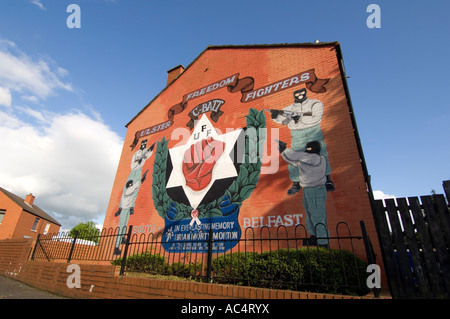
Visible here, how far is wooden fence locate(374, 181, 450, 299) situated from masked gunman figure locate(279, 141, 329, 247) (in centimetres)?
201

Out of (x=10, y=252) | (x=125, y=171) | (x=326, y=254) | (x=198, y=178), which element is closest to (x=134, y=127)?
(x=125, y=171)

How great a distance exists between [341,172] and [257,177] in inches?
94.4

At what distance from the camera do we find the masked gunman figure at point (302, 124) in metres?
6.66

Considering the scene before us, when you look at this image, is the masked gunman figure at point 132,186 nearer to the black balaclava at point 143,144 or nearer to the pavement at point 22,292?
the black balaclava at point 143,144

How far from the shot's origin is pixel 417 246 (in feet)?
11.3

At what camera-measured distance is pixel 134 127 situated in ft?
42.4

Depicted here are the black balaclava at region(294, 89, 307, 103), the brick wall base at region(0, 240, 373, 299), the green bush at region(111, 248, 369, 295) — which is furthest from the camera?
the black balaclava at region(294, 89, 307, 103)

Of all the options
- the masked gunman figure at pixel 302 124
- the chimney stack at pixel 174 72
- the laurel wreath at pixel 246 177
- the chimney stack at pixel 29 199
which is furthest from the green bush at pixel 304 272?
the chimney stack at pixel 29 199

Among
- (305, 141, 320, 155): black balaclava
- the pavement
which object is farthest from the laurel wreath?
the pavement

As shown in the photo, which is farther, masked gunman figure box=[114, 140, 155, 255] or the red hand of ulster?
masked gunman figure box=[114, 140, 155, 255]

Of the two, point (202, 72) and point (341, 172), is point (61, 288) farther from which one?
point (202, 72)

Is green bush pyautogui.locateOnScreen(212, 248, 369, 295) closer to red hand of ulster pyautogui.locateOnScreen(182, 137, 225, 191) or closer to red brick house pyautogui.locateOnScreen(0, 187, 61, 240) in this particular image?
red hand of ulster pyautogui.locateOnScreen(182, 137, 225, 191)

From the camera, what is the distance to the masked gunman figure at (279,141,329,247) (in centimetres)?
590

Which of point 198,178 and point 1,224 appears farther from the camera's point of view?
point 1,224
